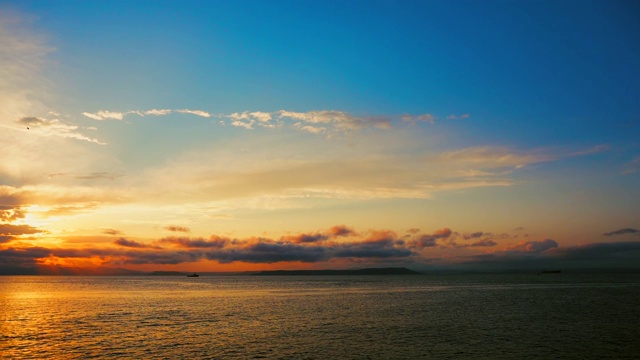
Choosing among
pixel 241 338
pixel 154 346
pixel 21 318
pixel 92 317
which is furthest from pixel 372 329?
pixel 21 318

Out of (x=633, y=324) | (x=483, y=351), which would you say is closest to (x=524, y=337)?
(x=483, y=351)

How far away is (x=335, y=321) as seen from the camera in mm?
86250

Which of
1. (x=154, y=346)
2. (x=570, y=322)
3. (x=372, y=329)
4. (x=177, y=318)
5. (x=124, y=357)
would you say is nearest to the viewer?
(x=124, y=357)

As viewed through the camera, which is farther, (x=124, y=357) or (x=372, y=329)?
(x=372, y=329)

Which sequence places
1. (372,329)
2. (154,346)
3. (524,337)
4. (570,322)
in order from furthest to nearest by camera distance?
(570,322) < (372,329) < (524,337) < (154,346)

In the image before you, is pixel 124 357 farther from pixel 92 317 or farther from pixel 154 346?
pixel 92 317

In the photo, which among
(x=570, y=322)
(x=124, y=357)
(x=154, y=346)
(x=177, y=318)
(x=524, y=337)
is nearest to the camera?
(x=124, y=357)

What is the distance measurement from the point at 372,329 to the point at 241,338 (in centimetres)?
2082

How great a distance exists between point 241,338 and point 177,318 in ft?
107

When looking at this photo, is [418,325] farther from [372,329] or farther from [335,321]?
[335,321]

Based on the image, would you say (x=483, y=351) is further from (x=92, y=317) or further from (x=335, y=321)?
(x=92, y=317)

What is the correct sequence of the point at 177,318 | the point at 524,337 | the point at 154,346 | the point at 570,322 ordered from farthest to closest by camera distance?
the point at 177,318 → the point at 570,322 → the point at 524,337 → the point at 154,346

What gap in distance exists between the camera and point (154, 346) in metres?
61.3

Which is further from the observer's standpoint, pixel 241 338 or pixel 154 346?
pixel 241 338
